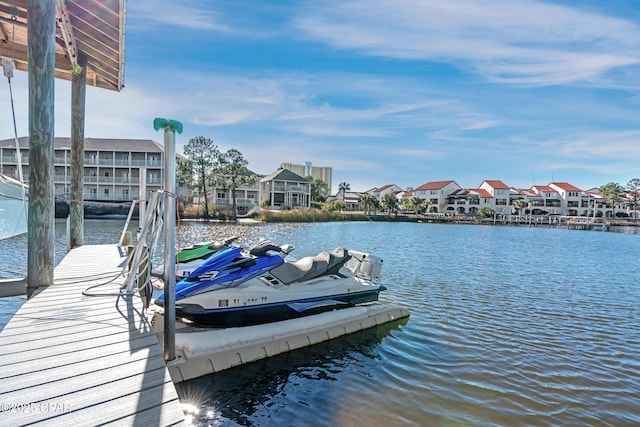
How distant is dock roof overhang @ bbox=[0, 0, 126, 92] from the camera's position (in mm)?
5789

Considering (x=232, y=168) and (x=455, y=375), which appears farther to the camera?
(x=232, y=168)

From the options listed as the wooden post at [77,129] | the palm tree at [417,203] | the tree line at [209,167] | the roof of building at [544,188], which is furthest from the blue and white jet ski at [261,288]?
the roof of building at [544,188]

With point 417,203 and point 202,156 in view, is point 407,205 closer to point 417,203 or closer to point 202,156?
point 417,203

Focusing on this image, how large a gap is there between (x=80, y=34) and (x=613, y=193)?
106m

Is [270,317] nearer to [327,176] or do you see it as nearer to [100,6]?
[100,6]

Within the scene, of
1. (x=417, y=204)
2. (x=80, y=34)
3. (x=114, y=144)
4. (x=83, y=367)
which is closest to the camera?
(x=83, y=367)

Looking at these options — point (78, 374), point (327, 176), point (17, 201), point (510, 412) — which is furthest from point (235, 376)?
point (327, 176)

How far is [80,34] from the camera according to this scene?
6.76 m

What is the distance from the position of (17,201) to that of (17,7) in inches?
143

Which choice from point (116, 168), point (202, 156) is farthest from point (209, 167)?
point (116, 168)

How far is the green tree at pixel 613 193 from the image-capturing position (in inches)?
3305

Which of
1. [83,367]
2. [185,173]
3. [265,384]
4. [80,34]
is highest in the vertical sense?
[185,173]

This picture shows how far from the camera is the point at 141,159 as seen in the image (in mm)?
47531

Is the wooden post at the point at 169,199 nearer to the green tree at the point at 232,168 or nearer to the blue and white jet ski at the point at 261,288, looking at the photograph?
the blue and white jet ski at the point at 261,288
